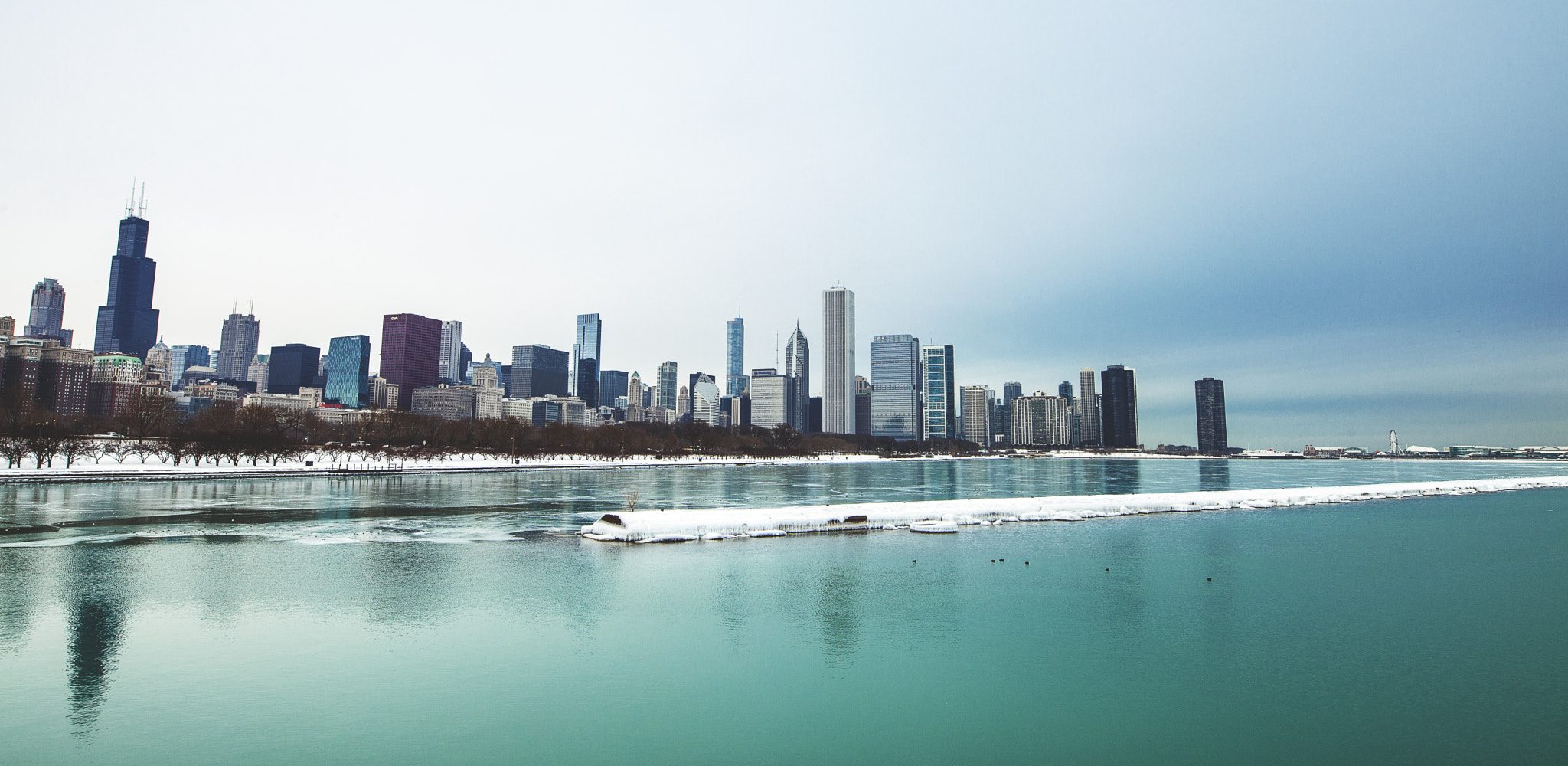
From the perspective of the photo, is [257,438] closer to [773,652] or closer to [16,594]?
[16,594]

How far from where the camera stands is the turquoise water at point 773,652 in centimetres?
1160

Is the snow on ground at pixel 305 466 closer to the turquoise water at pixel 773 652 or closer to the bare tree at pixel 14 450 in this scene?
the bare tree at pixel 14 450

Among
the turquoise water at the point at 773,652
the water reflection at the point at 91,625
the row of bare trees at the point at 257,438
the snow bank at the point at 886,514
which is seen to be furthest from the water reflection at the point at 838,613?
the row of bare trees at the point at 257,438

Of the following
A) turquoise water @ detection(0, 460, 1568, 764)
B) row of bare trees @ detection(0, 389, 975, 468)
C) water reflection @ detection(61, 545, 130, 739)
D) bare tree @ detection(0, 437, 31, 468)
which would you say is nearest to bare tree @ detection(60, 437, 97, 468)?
row of bare trees @ detection(0, 389, 975, 468)

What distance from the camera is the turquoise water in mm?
11602

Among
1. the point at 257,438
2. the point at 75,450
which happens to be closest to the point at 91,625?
the point at 75,450

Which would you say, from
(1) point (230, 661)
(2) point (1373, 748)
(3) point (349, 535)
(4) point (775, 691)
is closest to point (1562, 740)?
(2) point (1373, 748)

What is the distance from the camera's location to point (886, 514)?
41375 mm

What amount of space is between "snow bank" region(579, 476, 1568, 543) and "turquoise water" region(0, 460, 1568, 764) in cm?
273

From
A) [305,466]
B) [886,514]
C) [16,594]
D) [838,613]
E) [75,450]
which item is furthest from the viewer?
[305,466]

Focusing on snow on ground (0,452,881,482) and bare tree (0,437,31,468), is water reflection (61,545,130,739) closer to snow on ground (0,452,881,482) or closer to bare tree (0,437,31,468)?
snow on ground (0,452,881,482)

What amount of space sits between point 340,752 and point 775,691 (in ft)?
21.6

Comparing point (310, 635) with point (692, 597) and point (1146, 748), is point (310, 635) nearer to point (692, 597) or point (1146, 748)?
point (692, 597)

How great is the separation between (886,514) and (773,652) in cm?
2569
